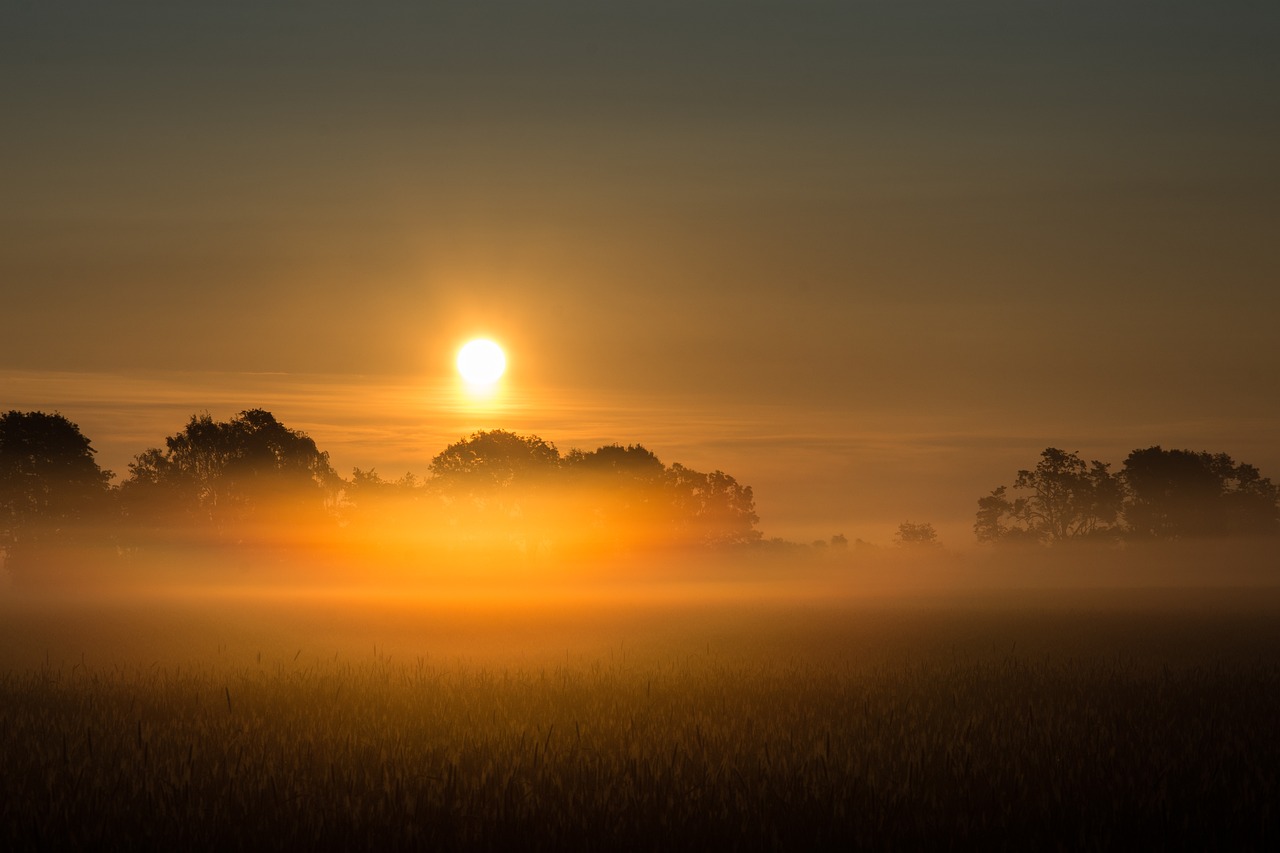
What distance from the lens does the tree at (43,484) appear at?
6384 centimetres

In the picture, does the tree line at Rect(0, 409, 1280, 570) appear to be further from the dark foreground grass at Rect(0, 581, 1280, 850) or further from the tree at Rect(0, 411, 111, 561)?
the dark foreground grass at Rect(0, 581, 1280, 850)

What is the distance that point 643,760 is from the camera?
1230 centimetres

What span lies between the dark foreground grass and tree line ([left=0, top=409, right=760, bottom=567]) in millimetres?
47044

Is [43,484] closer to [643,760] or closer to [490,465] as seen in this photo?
[490,465]

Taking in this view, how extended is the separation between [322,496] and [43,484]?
20069 millimetres

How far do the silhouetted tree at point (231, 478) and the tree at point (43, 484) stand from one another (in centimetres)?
581

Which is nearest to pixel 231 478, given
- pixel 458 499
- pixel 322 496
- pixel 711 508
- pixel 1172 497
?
pixel 322 496

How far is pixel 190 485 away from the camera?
247 ft

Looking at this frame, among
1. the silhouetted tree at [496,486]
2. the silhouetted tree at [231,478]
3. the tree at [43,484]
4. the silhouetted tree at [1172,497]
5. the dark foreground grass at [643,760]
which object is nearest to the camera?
the dark foreground grass at [643,760]

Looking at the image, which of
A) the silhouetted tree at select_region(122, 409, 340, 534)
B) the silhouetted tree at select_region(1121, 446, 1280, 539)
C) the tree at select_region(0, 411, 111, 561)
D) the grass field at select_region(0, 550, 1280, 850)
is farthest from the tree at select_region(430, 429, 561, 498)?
the grass field at select_region(0, 550, 1280, 850)

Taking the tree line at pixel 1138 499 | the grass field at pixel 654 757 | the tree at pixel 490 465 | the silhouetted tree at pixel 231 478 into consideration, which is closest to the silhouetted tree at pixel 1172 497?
the tree line at pixel 1138 499

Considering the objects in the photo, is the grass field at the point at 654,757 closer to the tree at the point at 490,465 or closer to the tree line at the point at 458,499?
the tree line at the point at 458,499

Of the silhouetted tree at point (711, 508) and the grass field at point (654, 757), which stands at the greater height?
the silhouetted tree at point (711, 508)

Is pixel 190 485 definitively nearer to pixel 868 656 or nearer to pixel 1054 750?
pixel 868 656
